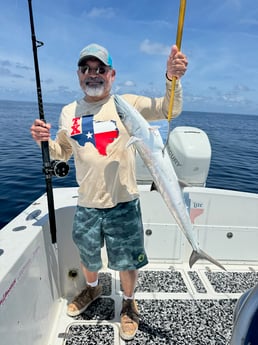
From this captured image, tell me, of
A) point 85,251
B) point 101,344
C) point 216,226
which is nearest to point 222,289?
point 216,226

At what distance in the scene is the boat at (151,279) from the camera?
205 cm

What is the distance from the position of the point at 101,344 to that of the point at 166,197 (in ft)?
4.97

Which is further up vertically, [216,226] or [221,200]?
[221,200]

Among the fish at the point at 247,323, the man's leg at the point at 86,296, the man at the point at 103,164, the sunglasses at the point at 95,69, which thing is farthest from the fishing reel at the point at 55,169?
the fish at the point at 247,323

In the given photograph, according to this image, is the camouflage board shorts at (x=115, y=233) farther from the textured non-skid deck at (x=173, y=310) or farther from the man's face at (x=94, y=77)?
the man's face at (x=94, y=77)

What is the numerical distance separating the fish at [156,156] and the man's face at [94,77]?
0.29m

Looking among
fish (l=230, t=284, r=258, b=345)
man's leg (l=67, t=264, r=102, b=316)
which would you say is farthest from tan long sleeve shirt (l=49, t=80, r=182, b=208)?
fish (l=230, t=284, r=258, b=345)

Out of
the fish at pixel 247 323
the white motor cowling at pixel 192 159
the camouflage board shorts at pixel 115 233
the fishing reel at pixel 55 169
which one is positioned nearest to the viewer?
the fish at pixel 247 323

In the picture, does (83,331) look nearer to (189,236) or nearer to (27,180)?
(189,236)

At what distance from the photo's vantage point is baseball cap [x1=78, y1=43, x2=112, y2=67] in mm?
2146

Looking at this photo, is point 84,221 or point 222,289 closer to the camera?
point 84,221

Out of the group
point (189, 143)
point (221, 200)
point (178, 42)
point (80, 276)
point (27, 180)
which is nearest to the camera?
point (178, 42)

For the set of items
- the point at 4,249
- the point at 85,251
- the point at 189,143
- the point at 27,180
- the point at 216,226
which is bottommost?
the point at 27,180

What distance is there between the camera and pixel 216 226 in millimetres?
3709
